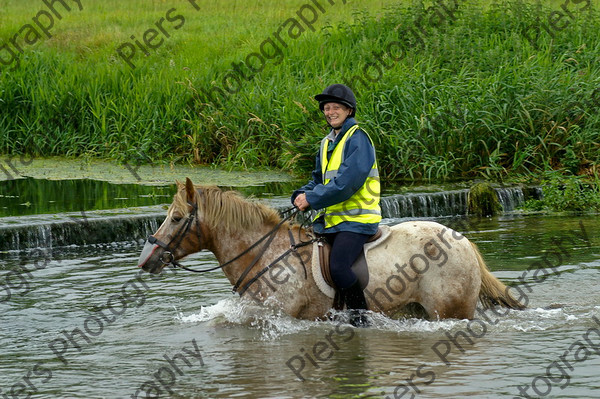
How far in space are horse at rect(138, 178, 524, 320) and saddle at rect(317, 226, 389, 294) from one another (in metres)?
0.05

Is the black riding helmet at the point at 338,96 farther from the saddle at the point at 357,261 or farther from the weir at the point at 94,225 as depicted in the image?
the weir at the point at 94,225

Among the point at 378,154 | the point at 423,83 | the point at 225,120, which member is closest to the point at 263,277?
the point at 378,154

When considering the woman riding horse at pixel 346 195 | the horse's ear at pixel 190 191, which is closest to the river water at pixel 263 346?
the woman riding horse at pixel 346 195

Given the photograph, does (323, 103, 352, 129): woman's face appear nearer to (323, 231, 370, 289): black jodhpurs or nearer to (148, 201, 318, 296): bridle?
(148, 201, 318, 296): bridle

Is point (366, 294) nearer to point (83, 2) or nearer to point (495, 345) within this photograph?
point (495, 345)

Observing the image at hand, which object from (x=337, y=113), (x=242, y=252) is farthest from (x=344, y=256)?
(x=337, y=113)

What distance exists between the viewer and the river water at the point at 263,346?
595 cm

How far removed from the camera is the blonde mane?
22.7 feet

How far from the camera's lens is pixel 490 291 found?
7215mm

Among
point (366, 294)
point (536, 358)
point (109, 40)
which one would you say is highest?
point (109, 40)

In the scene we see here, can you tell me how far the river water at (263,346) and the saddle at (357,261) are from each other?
426 millimetres

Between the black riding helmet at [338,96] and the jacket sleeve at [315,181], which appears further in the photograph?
the jacket sleeve at [315,181]

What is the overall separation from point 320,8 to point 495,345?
18924 mm

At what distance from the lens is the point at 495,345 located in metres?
6.87
